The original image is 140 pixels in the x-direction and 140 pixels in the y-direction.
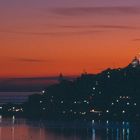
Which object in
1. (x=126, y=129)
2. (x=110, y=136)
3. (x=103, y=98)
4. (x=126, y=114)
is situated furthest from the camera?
(x=103, y=98)

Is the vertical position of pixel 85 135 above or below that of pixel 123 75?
below

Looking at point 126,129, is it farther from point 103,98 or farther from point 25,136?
point 103,98

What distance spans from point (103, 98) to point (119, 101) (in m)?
5.01

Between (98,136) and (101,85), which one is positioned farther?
(101,85)

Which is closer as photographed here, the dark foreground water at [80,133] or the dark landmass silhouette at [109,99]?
the dark foreground water at [80,133]

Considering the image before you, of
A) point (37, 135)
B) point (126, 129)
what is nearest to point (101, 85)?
point (126, 129)

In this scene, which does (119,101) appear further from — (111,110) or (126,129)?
(126,129)

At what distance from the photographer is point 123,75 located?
192m

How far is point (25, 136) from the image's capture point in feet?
445

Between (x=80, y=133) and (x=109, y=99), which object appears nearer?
(x=80, y=133)

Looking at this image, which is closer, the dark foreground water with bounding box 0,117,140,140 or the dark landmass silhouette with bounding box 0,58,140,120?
the dark foreground water with bounding box 0,117,140,140

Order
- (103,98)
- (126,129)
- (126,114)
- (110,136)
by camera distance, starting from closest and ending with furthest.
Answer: (110,136), (126,129), (126,114), (103,98)

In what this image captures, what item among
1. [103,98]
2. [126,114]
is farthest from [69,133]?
[103,98]

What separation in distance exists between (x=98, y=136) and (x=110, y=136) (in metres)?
1.73
